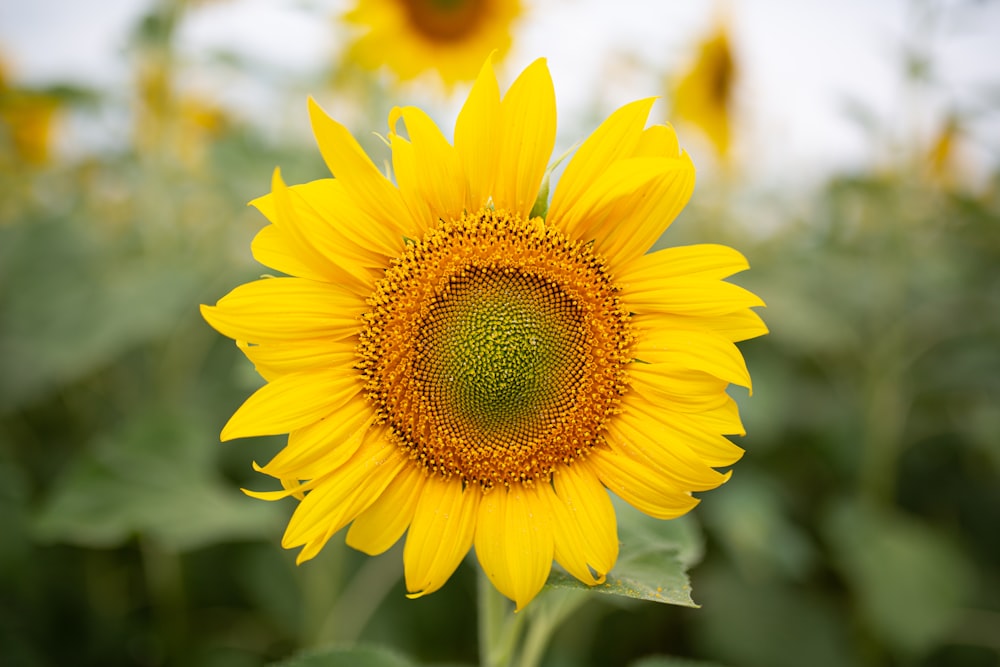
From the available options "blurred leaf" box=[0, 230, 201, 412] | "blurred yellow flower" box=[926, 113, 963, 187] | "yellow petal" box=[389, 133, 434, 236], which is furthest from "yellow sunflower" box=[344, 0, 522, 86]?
"yellow petal" box=[389, 133, 434, 236]

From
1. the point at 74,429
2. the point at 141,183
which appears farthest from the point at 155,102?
the point at 74,429

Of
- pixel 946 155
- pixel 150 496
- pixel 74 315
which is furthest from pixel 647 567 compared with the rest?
pixel 946 155

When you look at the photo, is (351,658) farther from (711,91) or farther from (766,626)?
(711,91)

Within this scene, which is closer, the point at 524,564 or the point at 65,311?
the point at 524,564

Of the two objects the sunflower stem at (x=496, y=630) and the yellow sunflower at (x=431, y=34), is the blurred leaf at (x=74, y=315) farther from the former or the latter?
the sunflower stem at (x=496, y=630)

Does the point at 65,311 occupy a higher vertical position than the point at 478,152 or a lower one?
lower

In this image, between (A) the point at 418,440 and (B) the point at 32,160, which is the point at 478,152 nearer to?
(A) the point at 418,440

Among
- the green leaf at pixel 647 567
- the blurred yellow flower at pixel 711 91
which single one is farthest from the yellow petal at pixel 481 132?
the blurred yellow flower at pixel 711 91
